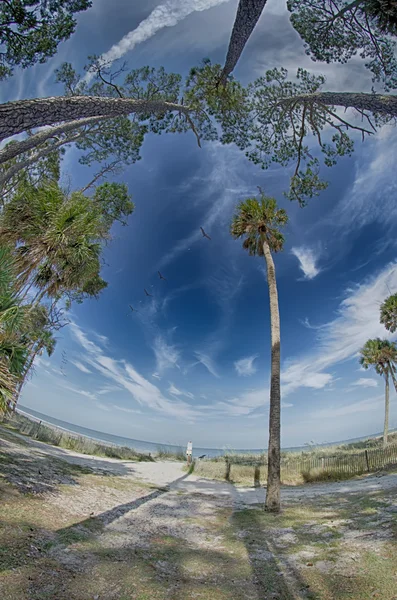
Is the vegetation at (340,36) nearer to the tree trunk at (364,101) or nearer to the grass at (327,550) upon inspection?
the tree trunk at (364,101)

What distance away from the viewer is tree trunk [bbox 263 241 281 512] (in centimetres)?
831

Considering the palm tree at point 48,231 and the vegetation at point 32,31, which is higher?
the vegetation at point 32,31

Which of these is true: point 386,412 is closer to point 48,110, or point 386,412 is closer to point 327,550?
point 327,550

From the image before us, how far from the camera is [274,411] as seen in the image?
9.59 meters

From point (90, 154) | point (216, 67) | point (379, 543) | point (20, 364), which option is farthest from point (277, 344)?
point (90, 154)

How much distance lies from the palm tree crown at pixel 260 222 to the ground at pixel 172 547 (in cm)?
960

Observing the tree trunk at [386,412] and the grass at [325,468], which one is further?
the tree trunk at [386,412]

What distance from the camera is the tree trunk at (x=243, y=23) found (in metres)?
4.57

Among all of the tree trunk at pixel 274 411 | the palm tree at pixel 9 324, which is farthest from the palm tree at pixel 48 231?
the tree trunk at pixel 274 411

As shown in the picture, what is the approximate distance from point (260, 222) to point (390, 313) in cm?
1746

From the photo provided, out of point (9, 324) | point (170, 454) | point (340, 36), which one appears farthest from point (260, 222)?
point (170, 454)

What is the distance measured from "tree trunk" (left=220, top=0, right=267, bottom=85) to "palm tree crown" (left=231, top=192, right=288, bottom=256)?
23.8ft

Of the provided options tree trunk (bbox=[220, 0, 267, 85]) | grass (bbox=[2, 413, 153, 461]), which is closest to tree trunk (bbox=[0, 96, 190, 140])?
tree trunk (bbox=[220, 0, 267, 85])

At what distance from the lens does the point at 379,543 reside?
4.31m
